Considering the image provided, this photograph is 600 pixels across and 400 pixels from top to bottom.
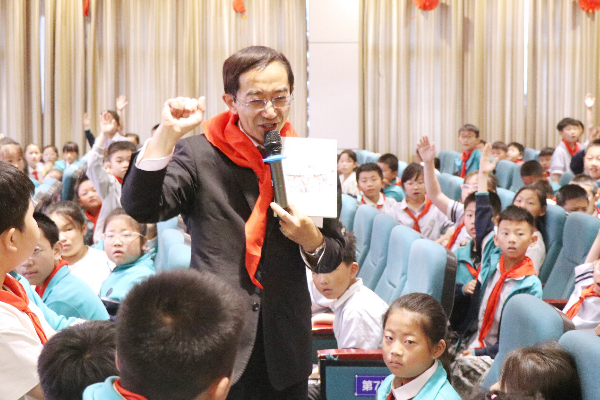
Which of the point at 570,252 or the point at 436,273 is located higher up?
the point at 436,273

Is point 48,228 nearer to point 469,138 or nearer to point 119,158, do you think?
point 119,158

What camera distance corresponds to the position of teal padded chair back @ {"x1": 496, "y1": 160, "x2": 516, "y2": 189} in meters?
7.12

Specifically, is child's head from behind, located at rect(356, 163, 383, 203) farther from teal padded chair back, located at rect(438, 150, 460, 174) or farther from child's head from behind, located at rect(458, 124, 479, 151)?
teal padded chair back, located at rect(438, 150, 460, 174)

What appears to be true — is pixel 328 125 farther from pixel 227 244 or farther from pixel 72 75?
pixel 227 244

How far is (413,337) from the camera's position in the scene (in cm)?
210

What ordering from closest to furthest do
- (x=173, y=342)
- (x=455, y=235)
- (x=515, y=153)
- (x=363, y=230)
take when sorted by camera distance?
(x=173, y=342) → (x=363, y=230) → (x=455, y=235) → (x=515, y=153)

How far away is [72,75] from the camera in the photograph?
954 cm

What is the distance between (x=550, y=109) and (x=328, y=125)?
10.8 feet

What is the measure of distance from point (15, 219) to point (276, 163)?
0.49 m

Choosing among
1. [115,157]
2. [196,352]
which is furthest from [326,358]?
[115,157]

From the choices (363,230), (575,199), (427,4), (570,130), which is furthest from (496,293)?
(427,4)

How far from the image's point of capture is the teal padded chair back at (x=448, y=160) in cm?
895

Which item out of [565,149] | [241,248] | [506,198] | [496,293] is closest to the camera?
[241,248]

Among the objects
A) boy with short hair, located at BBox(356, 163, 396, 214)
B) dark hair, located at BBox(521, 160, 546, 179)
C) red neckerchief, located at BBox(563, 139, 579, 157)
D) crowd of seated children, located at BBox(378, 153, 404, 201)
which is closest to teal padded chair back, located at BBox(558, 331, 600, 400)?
boy with short hair, located at BBox(356, 163, 396, 214)
